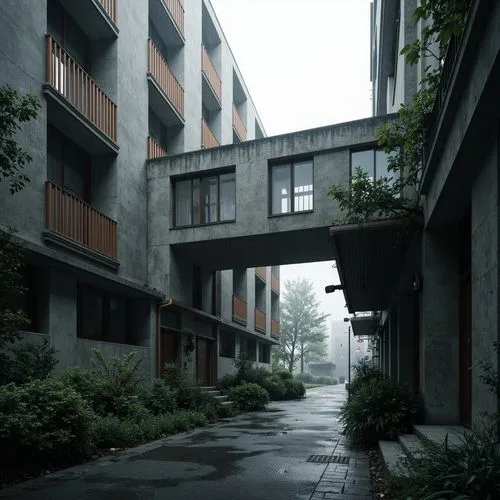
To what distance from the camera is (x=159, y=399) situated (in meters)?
14.6

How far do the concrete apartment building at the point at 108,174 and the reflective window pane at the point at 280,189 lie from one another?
1.57 m

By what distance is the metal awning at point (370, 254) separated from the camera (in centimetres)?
1110

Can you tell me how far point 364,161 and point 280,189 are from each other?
2.74m

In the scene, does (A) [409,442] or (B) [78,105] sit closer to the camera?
(A) [409,442]

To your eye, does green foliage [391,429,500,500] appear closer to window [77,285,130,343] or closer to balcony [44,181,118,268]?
balcony [44,181,118,268]

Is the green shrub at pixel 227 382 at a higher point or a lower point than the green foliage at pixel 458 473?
lower

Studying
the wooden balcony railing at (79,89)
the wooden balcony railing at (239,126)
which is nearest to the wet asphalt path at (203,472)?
the wooden balcony railing at (79,89)

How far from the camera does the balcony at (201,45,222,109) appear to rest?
25391 millimetres

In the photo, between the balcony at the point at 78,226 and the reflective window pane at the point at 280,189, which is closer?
the balcony at the point at 78,226

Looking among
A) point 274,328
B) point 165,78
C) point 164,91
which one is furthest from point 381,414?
point 274,328

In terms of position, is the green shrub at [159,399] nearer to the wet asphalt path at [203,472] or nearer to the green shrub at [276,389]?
the wet asphalt path at [203,472]

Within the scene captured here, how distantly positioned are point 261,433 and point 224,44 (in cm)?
2150

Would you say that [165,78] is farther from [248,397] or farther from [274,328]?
→ [274,328]

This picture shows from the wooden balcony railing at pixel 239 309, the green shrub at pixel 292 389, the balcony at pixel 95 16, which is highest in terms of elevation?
the balcony at pixel 95 16
